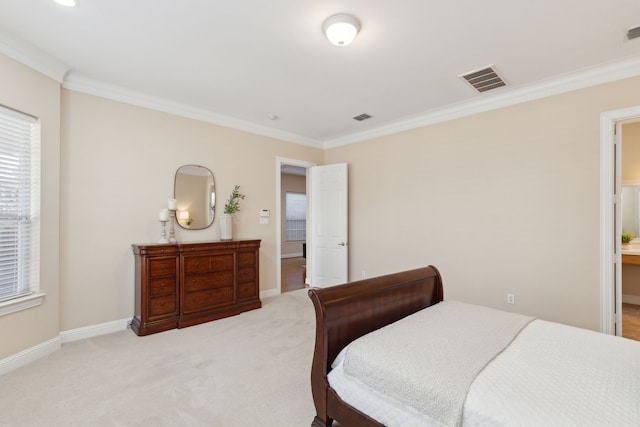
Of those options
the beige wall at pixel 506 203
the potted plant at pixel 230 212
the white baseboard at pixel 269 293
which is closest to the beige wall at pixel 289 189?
the white baseboard at pixel 269 293

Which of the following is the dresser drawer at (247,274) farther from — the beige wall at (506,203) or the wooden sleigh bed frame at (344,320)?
the wooden sleigh bed frame at (344,320)

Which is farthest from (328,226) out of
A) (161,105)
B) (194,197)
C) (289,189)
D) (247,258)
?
(289,189)

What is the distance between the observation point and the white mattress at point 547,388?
1.06m

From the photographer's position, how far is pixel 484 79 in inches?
125

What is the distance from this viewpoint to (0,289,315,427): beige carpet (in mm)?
1903

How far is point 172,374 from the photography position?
7.91ft

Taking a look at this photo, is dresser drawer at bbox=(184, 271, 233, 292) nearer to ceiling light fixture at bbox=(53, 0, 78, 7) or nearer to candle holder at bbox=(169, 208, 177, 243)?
candle holder at bbox=(169, 208, 177, 243)

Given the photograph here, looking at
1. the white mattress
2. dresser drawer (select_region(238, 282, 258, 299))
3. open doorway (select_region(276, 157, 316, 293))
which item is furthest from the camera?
open doorway (select_region(276, 157, 316, 293))

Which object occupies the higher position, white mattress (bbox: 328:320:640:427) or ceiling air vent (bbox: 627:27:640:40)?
ceiling air vent (bbox: 627:27:640:40)

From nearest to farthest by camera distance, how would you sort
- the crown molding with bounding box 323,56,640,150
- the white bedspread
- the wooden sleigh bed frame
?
the white bedspread < the wooden sleigh bed frame < the crown molding with bounding box 323,56,640,150

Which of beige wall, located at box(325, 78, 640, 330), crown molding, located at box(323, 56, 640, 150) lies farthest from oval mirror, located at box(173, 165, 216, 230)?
crown molding, located at box(323, 56, 640, 150)

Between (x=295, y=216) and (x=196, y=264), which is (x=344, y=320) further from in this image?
(x=295, y=216)

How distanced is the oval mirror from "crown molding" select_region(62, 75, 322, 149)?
2.34ft

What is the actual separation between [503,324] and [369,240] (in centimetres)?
303
